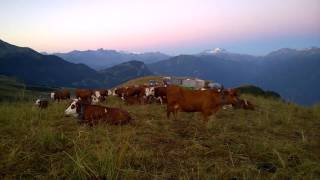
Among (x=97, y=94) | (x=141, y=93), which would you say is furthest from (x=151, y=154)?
(x=97, y=94)

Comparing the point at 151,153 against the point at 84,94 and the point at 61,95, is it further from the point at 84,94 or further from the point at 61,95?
the point at 61,95

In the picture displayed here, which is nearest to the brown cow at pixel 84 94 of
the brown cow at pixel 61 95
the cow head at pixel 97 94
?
the cow head at pixel 97 94

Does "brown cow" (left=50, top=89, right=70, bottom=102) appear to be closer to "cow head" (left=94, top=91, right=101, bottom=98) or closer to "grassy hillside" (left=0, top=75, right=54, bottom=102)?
"grassy hillside" (left=0, top=75, right=54, bottom=102)

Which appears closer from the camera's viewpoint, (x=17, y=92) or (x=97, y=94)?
(x=17, y=92)

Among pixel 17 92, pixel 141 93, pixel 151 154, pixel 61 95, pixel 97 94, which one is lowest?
pixel 151 154

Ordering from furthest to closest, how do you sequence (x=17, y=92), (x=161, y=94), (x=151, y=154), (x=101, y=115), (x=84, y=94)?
1. (x=84, y=94)
2. (x=161, y=94)
3. (x=17, y=92)
4. (x=101, y=115)
5. (x=151, y=154)

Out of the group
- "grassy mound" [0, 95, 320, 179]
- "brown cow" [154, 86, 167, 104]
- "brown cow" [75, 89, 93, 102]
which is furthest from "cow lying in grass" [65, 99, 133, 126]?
"brown cow" [75, 89, 93, 102]

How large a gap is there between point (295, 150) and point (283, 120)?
6.03 meters

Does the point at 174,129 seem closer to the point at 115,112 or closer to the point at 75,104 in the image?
the point at 115,112

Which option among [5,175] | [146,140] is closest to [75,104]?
[146,140]

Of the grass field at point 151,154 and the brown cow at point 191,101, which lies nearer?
the grass field at point 151,154

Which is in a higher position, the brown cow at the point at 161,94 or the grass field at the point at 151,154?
the brown cow at the point at 161,94

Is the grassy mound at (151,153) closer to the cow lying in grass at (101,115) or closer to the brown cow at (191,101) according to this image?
the cow lying in grass at (101,115)

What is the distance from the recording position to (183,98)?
1391cm
